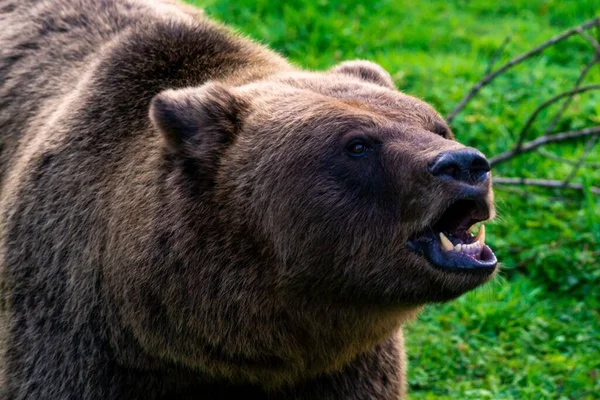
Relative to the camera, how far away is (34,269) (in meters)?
4.82

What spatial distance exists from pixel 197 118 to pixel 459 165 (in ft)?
4.08

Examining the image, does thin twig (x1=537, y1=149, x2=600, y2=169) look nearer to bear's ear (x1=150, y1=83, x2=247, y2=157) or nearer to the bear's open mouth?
the bear's open mouth

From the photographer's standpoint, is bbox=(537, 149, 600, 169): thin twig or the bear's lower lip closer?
the bear's lower lip

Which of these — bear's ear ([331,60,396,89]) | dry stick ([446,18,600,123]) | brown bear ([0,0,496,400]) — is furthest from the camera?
dry stick ([446,18,600,123])

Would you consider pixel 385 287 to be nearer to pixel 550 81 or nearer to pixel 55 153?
pixel 55 153

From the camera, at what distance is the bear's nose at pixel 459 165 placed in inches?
150

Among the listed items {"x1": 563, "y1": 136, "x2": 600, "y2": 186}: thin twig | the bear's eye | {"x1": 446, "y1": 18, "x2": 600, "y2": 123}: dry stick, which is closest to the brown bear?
the bear's eye

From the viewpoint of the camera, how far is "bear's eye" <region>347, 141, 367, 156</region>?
13.5 feet

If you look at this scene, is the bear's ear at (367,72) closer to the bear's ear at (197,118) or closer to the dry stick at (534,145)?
the bear's ear at (197,118)

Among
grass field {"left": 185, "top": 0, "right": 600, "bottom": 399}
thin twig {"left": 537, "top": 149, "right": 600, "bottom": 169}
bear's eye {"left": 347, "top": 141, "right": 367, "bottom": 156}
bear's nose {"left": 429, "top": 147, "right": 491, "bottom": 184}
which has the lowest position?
grass field {"left": 185, "top": 0, "right": 600, "bottom": 399}

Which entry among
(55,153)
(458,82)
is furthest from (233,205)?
(458,82)

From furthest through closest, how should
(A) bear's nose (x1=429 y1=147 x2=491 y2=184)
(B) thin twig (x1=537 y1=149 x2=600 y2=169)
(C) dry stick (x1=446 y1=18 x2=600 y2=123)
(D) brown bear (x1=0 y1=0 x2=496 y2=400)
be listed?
(B) thin twig (x1=537 y1=149 x2=600 y2=169) < (C) dry stick (x1=446 y1=18 x2=600 y2=123) < (D) brown bear (x1=0 y1=0 x2=496 y2=400) < (A) bear's nose (x1=429 y1=147 x2=491 y2=184)

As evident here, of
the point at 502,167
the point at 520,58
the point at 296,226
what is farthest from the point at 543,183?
the point at 296,226

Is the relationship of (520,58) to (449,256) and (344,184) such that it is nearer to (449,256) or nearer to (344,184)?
(344,184)
